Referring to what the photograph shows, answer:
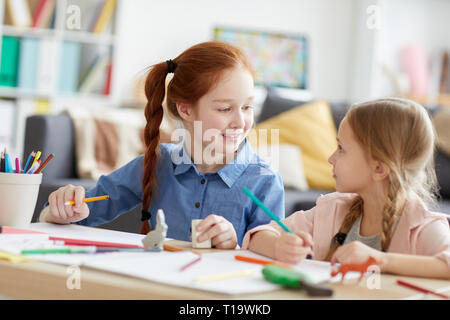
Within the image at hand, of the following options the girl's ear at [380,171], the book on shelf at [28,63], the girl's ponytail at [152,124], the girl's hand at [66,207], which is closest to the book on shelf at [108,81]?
the book on shelf at [28,63]

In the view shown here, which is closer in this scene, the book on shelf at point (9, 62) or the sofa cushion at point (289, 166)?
the sofa cushion at point (289, 166)

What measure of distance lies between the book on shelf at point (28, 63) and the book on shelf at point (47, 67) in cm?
3

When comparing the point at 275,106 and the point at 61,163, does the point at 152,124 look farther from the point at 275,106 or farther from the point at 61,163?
the point at 275,106

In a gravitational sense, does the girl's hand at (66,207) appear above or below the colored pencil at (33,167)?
below

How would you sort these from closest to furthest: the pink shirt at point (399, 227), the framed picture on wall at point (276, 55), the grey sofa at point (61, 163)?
the pink shirt at point (399, 227) → the grey sofa at point (61, 163) → the framed picture on wall at point (276, 55)

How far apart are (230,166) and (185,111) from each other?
18cm

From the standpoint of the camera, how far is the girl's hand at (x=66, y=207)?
112 cm

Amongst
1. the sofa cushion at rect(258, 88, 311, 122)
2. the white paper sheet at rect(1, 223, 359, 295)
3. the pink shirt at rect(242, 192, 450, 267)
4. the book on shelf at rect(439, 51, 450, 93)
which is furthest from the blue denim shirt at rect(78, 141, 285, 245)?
the book on shelf at rect(439, 51, 450, 93)

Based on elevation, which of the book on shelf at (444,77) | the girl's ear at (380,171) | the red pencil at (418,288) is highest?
the book on shelf at (444,77)

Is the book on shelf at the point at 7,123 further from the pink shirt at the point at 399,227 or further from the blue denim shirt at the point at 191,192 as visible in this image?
the pink shirt at the point at 399,227

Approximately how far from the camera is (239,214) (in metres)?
1.36

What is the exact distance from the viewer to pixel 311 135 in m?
3.03

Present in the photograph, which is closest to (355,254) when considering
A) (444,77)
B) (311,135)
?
(311,135)
